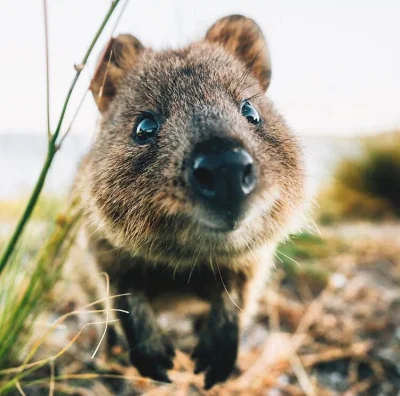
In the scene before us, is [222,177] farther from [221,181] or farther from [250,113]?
[250,113]

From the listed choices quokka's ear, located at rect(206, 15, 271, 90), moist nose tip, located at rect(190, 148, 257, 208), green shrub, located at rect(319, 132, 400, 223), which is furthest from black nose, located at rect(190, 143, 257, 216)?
green shrub, located at rect(319, 132, 400, 223)

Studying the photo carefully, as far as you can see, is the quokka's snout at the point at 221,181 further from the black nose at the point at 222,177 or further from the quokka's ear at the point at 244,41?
the quokka's ear at the point at 244,41

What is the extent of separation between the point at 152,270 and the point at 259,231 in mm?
1031

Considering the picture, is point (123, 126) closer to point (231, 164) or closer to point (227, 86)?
point (227, 86)

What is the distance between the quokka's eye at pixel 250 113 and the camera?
282 centimetres

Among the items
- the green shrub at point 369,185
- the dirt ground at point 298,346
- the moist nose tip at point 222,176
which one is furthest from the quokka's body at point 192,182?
the green shrub at point 369,185

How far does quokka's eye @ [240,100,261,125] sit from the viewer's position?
9.27 feet

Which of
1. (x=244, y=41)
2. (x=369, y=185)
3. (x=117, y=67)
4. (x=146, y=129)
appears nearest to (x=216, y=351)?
(x=146, y=129)

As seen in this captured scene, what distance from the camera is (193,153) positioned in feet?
6.86

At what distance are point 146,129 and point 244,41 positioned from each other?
1.40 m

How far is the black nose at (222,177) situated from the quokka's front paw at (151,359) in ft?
4.93

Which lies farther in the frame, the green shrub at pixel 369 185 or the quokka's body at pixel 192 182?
the green shrub at pixel 369 185

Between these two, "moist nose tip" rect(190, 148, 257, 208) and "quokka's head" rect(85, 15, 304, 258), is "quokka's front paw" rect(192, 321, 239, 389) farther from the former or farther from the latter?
"moist nose tip" rect(190, 148, 257, 208)

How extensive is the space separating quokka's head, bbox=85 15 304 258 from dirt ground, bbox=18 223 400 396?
1.06 m
